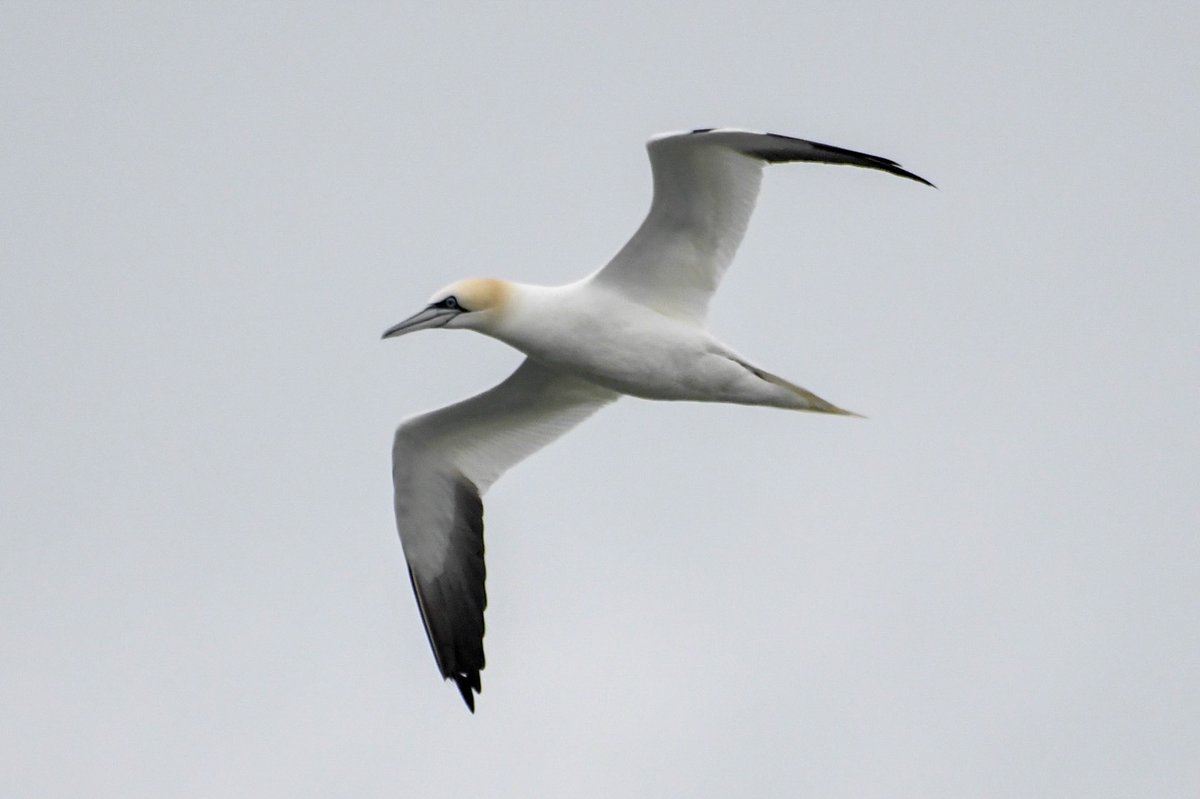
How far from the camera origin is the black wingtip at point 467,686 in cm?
1442

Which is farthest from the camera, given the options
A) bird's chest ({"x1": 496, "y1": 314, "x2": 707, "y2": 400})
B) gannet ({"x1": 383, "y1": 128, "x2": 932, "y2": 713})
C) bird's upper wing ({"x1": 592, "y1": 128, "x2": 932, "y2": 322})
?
bird's chest ({"x1": 496, "y1": 314, "x2": 707, "y2": 400})

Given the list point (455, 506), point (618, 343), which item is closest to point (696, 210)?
point (618, 343)

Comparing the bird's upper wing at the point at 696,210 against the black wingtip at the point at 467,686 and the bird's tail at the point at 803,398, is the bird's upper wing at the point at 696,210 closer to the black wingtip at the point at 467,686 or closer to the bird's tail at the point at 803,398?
the bird's tail at the point at 803,398

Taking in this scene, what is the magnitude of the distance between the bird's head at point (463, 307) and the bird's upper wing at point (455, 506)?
58.9 inches

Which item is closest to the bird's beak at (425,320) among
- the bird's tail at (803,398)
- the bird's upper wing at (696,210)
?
the bird's upper wing at (696,210)

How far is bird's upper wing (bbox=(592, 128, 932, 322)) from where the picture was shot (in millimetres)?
12141

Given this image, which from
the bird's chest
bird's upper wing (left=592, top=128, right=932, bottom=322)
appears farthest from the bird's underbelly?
bird's upper wing (left=592, top=128, right=932, bottom=322)

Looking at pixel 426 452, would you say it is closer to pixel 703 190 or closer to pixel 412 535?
pixel 412 535

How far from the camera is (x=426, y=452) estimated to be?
576 inches

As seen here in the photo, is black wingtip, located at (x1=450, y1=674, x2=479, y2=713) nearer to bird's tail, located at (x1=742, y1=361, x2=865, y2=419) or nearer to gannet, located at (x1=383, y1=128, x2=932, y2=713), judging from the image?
gannet, located at (x1=383, y1=128, x2=932, y2=713)

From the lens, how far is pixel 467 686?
47.6 feet

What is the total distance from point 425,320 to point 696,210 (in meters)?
1.99

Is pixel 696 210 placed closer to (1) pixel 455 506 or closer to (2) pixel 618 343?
(2) pixel 618 343

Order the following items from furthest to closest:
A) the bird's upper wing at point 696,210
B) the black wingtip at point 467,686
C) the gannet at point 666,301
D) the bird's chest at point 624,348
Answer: the black wingtip at point 467,686 < the bird's chest at point 624,348 < the gannet at point 666,301 < the bird's upper wing at point 696,210
